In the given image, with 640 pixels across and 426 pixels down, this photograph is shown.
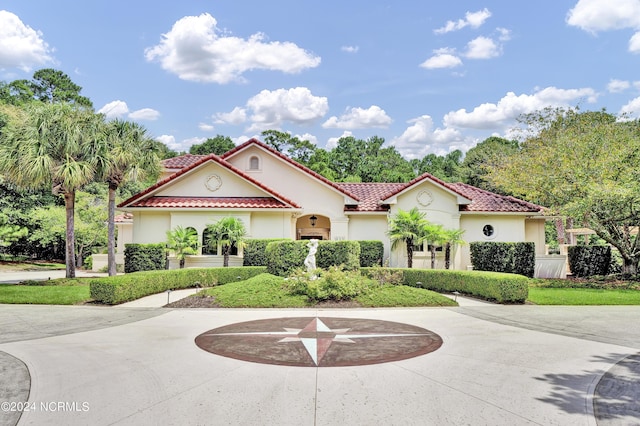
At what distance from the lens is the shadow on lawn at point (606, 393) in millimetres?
5301

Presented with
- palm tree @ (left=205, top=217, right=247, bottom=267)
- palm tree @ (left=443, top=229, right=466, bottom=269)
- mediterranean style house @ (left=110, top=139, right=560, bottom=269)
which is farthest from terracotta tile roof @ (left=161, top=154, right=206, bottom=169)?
palm tree @ (left=443, top=229, right=466, bottom=269)

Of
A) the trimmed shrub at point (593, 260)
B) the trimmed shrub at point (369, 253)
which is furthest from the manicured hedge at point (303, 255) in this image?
the trimmed shrub at point (593, 260)

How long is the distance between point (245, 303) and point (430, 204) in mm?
14376

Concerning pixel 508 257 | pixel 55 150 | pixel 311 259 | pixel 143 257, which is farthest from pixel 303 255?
pixel 55 150

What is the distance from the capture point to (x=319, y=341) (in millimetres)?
8828

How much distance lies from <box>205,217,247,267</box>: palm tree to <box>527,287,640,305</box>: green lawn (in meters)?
12.7

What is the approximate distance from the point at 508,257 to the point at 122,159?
20328mm

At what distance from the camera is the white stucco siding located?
77.6 feet

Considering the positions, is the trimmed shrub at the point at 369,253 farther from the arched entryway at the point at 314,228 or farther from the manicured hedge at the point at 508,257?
the manicured hedge at the point at 508,257

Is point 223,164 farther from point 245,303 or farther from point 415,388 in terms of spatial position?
point 415,388

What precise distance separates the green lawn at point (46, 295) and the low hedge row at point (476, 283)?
11496 millimetres

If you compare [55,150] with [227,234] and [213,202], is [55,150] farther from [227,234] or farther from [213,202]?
[227,234]

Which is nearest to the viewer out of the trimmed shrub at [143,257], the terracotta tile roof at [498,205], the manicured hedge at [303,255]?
the manicured hedge at [303,255]

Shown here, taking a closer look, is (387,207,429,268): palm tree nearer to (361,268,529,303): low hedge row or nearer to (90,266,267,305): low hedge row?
(361,268,529,303): low hedge row
